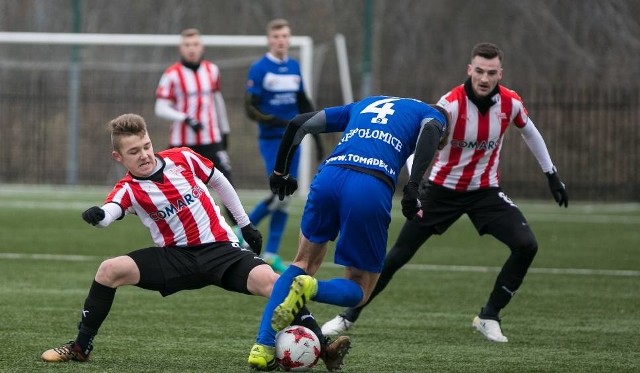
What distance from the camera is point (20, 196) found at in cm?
2019

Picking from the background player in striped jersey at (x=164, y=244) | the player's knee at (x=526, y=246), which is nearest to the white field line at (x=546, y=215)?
the player's knee at (x=526, y=246)

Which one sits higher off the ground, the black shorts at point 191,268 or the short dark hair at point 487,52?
the short dark hair at point 487,52

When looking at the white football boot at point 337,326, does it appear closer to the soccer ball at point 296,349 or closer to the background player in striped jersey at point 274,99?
the soccer ball at point 296,349

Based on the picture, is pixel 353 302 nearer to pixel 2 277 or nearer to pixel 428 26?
pixel 2 277

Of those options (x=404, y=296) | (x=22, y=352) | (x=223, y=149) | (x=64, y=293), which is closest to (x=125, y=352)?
(x=22, y=352)

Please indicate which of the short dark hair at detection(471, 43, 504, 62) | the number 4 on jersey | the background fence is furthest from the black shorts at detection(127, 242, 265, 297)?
the background fence

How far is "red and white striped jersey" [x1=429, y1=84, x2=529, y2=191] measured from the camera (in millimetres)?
7891

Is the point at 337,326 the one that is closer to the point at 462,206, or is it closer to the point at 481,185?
the point at 462,206

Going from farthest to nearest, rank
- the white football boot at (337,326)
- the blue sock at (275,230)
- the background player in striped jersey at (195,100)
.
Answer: the background player in striped jersey at (195,100) < the blue sock at (275,230) < the white football boot at (337,326)

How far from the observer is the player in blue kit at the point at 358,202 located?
5984mm

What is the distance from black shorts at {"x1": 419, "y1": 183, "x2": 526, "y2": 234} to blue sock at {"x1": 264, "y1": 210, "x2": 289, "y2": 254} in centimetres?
352

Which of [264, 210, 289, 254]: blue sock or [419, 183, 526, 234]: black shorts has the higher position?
[419, 183, 526, 234]: black shorts

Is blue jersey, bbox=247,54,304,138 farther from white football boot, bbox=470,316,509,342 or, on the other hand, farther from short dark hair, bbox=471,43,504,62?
white football boot, bbox=470,316,509,342

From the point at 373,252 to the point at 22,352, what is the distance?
1.98m
